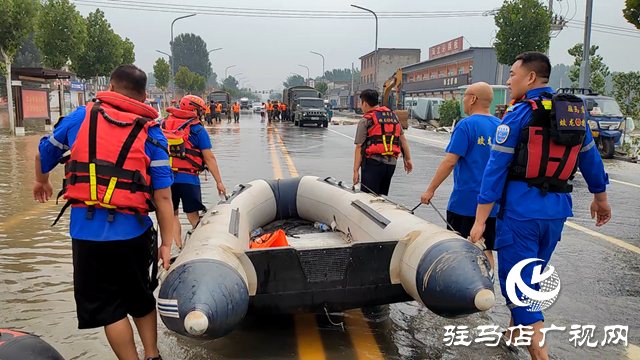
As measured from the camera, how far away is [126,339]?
9.87 feet

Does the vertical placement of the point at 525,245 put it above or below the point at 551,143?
below

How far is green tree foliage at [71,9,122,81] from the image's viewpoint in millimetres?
29688

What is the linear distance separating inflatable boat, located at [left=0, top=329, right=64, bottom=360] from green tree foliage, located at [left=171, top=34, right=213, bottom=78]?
13990 cm

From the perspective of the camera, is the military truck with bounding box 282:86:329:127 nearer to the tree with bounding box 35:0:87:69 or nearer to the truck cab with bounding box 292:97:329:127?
the truck cab with bounding box 292:97:329:127

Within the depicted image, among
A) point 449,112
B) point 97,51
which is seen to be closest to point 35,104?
point 97,51

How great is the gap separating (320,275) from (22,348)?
1.78 meters

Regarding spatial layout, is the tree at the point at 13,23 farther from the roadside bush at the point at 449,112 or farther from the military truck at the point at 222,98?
the military truck at the point at 222,98

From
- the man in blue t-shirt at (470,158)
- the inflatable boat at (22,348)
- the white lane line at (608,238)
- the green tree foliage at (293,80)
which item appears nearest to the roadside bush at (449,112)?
the white lane line at (608,238)

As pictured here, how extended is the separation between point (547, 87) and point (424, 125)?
32.1 metres

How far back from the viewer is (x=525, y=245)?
312 centimetres

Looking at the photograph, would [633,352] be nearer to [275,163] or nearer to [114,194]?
[114,194]

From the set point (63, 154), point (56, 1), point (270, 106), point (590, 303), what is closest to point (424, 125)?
point (270, 106)

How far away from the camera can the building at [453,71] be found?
4631 centimetres

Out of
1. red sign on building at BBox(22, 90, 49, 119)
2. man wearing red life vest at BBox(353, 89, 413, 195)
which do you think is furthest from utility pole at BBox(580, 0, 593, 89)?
red sign on building at BBox(22, 90, 49, 119)
